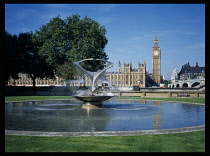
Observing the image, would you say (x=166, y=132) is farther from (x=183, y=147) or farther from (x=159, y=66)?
(x=159, y=66)

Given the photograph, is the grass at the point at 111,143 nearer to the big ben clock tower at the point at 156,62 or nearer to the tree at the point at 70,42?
the tree at the point at 70,42

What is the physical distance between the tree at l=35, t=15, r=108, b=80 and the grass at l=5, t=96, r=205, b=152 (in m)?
31.8

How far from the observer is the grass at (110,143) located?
6.87 meters

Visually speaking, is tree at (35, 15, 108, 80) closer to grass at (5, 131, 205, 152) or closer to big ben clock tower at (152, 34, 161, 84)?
grass at (5, 131, 205, 152)

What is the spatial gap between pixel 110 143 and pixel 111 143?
33 millimetres

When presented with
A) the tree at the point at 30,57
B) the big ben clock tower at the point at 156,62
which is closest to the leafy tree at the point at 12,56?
the tree at the point at 30,57

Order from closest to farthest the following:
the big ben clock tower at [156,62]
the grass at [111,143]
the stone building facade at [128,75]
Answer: the grass at [111,143] → the stone building facade at [128,75] → the big ben clock tower at [156,62]

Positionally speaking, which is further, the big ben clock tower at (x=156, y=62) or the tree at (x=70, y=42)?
the big ben clock tower at (x=156, y=62)

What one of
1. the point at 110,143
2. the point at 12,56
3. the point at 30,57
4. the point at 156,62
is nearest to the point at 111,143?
the point at 110,143

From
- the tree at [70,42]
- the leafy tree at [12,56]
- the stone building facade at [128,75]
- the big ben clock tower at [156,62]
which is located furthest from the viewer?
the big ben clock tower at [156,62]

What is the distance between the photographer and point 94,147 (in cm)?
701

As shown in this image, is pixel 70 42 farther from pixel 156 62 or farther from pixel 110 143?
pixel 156 62

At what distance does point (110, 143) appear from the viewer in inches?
294
